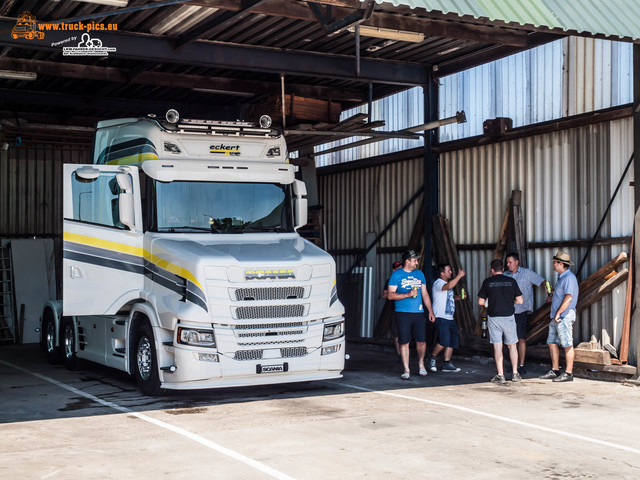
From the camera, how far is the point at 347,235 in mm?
20359

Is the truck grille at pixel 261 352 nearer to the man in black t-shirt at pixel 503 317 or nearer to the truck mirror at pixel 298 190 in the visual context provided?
the truck mirror at pixel 298 190

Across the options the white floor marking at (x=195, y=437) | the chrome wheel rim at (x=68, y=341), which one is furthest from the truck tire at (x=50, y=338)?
the white floor marking at (x=195, y=437)

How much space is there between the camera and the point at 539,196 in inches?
579

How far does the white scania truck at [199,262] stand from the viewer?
1070cm

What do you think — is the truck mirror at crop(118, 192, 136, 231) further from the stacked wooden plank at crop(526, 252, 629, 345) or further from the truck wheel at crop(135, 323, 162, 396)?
the stacked wooden plank at crop(526, 252, 629, 345)

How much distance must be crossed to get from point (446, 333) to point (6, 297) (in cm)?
1188

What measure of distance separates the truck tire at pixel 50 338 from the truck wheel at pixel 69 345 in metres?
0.30

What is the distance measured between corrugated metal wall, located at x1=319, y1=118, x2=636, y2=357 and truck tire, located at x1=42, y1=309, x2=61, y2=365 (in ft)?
23.7

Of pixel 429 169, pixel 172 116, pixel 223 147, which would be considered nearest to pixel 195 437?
pixel 223 147

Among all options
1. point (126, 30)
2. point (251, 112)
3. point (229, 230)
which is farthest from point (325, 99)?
point (229, 230)

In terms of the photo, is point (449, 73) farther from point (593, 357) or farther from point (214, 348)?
point (214, 348)

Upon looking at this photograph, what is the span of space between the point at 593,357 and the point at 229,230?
5995 millimetres

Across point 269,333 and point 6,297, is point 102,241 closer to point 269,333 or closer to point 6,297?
point 269,333

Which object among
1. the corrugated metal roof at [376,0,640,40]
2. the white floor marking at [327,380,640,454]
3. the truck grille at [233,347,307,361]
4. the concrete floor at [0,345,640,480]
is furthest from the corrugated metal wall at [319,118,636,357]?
the truck grille at [233,347,307,361]
